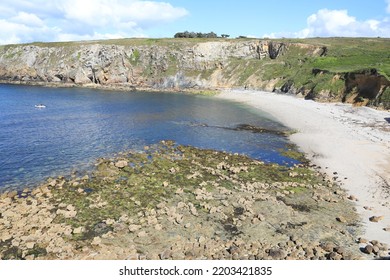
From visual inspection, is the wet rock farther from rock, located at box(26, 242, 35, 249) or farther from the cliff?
the cliff

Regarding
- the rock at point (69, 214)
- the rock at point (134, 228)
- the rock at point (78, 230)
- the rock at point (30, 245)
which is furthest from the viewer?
the rock at point (69, 214)

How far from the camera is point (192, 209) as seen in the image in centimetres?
2525

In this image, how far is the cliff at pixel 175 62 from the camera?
351ft

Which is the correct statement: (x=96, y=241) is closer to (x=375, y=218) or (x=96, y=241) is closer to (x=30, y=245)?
(x=30, y=245)

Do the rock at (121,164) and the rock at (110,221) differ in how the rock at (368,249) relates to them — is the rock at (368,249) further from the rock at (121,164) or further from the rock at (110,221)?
the rock at (121,164)

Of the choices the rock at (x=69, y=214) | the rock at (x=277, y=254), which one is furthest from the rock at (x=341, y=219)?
the rock at (x=69, y=214)

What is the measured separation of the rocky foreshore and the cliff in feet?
237

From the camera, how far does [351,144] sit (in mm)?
43906

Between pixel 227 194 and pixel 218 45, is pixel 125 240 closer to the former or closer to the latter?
pixel 227 194

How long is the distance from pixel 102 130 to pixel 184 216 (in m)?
33.4

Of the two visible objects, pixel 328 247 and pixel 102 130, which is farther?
pixel 102 130

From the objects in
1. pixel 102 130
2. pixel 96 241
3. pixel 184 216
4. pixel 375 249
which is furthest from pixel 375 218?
pixel 102 130

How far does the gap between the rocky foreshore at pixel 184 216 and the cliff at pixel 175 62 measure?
72.3 meters

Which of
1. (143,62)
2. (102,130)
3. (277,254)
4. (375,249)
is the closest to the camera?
(277,254)
